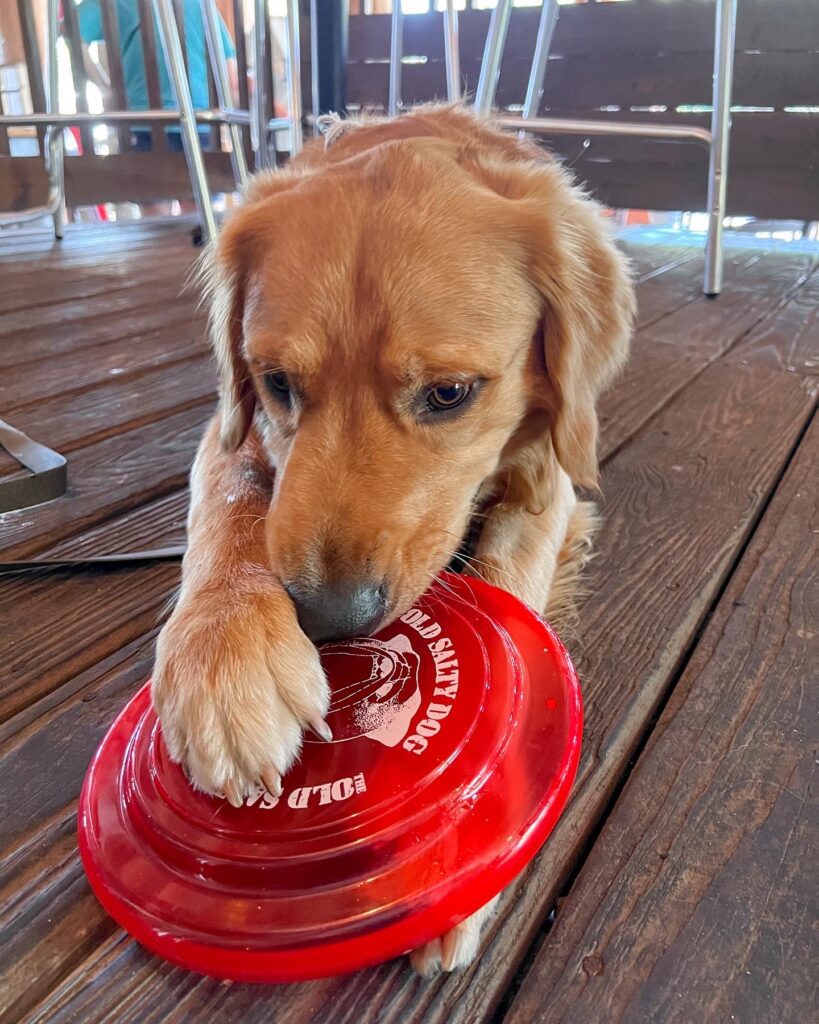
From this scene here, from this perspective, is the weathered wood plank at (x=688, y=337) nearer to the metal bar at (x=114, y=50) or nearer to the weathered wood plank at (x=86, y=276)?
the weathered wood plank at (x=86, y=276)

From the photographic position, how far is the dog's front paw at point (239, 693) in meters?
0.94

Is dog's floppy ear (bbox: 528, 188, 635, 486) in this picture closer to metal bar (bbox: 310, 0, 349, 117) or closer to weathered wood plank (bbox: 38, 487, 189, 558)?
weathered wood plank (bbox: 38, 487, 189, 558)

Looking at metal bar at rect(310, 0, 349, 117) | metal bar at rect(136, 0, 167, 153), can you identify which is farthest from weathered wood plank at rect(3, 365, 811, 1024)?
metal bar at rect(136, 0, 167, 153)

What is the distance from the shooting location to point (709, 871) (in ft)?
3.20

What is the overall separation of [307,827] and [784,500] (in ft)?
5.04

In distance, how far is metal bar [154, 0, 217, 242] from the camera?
346 centimetres

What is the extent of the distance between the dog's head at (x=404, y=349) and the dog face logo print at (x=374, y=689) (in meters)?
0.06

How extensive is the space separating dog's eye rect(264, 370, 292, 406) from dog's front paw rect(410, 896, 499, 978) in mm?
859

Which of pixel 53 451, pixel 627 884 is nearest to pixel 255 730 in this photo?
pixel 627 884

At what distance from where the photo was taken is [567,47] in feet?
21.3

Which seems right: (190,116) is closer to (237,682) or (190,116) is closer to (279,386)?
(279,386)

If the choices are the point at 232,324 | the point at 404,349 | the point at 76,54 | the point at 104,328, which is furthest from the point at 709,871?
the point at 76,54

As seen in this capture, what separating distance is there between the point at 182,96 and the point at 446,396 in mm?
3073

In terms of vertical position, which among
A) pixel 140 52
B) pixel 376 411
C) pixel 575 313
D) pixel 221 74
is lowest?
pixel 376 411
